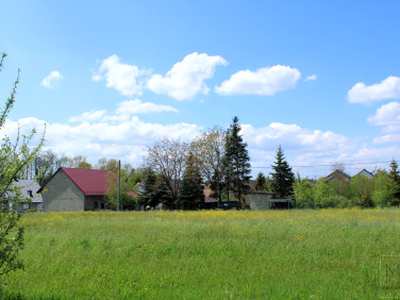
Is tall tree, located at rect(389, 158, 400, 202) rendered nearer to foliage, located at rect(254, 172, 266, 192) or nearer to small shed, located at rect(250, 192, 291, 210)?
small shed, located at rect(250, 192, 291, 210)

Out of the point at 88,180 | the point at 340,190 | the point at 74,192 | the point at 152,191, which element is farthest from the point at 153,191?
the point at 340,190

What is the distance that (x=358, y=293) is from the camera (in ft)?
22.9

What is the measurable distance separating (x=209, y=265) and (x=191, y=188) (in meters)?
42.7

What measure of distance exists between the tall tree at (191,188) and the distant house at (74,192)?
38.2 ft

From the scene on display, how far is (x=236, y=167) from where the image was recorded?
174 feet

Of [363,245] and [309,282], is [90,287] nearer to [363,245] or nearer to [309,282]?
[309,282]

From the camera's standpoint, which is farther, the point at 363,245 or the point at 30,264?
the point at 363,245

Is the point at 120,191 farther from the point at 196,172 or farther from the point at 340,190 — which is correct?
the point at 340,190

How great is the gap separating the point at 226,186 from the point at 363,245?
42412mm

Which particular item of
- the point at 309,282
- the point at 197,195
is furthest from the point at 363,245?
the point at 197,195

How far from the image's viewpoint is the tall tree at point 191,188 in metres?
51.7

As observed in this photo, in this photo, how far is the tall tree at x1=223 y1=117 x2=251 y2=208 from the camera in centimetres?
5300

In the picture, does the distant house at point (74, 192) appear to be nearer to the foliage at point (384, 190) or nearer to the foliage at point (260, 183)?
the foliage at point (384, 190)

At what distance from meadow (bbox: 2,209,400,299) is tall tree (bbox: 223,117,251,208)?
38.4 meters
